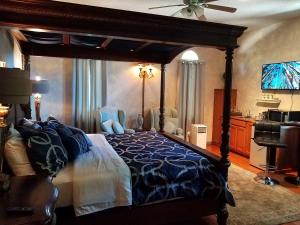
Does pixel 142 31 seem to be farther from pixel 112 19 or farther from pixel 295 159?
pixel 295 159

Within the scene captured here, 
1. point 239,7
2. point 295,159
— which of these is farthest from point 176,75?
point 295,159

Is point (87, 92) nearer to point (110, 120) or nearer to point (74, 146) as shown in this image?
point (110, 120)

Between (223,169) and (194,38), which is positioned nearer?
(194,38)

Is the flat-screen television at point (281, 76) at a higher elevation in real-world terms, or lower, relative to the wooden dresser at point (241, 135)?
higher

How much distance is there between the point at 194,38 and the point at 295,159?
11.2 feet

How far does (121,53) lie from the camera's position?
12.3 ft

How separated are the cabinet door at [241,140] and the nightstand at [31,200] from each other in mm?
4461

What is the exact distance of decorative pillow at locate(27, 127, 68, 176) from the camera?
2131 millimetres

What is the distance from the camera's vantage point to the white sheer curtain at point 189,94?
6043 millimetres

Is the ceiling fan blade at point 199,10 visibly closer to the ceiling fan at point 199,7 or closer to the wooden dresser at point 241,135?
the ceiling fan at point 199,7

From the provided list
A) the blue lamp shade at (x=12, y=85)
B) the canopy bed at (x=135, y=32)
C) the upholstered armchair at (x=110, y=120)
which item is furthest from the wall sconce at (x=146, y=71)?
the blue lamp shade at (x=12, y=85)

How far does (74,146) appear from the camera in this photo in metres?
2.50

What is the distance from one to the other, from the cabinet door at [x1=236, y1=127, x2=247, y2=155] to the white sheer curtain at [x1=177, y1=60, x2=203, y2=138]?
110 centimetres

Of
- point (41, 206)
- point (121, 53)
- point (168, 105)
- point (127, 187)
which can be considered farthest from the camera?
point (168, 105)
